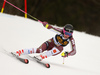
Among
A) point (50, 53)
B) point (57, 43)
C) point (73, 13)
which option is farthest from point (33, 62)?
point (73, 13)

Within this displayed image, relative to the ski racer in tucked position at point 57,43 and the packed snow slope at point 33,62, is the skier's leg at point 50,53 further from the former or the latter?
the packed snow slope at point 33,62

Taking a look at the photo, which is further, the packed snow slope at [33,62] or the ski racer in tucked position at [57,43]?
the ski racer in tucked position at [57,43]

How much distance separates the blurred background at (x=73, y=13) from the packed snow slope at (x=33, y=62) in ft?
16.9

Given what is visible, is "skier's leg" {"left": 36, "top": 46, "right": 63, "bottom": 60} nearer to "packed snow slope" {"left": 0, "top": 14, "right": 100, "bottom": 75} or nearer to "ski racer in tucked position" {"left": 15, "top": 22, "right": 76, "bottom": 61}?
"ski racer in tucked position" {"left": 15, "top": 22, "right": 76, "bottom": 61}

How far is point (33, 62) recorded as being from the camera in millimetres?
2691

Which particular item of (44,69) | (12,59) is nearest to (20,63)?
(12,59)

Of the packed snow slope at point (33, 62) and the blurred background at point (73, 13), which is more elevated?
the blurred background at point (73, 13)

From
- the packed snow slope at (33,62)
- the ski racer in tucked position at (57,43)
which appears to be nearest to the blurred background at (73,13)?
the packed snow slope at (33,62)

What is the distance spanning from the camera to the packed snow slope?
92.1 inches

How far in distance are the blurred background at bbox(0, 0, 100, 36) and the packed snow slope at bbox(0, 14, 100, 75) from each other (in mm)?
5141

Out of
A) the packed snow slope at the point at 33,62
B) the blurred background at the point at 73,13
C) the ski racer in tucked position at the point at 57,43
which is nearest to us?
the packed snow slope at the point at 33,62

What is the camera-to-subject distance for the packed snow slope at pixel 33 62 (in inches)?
92.1

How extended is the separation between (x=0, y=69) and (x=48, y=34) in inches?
116

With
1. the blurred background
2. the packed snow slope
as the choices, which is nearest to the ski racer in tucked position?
the packed snow slope
